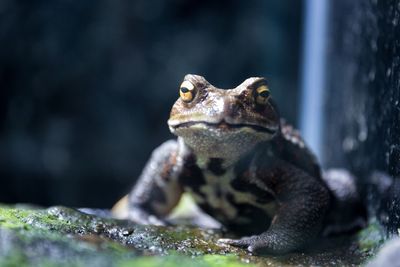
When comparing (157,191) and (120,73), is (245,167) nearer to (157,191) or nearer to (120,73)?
(157,191)

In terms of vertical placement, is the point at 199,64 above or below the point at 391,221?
above

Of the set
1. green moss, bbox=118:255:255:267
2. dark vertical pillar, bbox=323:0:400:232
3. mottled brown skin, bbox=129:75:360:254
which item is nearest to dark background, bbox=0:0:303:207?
dark vertical pillar, bbox=323:0:400:232

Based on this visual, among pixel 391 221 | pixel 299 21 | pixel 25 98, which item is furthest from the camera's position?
pixel 299 21

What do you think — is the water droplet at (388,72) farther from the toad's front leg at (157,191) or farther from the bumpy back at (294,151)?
the toad's front leg at (157,191)

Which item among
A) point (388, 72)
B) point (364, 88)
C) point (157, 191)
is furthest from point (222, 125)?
point (364, 88)

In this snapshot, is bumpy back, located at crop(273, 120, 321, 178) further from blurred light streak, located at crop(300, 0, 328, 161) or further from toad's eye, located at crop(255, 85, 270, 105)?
blurred light streak, located at crop(300, 0, 328, 161)

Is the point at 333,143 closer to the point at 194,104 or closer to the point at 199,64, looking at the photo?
the point at 199,64

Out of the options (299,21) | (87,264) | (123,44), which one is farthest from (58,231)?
(299,21)
